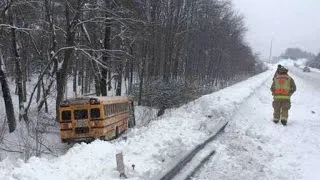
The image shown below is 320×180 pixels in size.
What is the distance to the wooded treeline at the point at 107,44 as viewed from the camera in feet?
110

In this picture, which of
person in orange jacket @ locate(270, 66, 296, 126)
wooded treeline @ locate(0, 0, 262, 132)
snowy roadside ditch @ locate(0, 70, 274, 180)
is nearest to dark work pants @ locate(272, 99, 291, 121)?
person in orange jacket @ locate(270, 66, 296, 126)

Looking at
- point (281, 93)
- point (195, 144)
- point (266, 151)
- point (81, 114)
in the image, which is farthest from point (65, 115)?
point (266, 151)

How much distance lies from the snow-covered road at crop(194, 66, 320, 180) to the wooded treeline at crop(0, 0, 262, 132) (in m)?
16.0

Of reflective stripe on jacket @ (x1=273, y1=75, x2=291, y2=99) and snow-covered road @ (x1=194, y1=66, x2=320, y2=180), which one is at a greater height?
reflective stripe on jacket @ (x1=273, y1=75, x2=291, y2=99)

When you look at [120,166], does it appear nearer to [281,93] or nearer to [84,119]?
[281,93]

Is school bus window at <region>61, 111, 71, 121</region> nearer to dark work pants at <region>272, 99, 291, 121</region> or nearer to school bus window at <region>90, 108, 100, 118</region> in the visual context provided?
school bus window at <region>90, 108, 100, 118</region>

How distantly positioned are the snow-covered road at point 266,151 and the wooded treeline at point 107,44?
629 inches

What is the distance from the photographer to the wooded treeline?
33625 millimetres

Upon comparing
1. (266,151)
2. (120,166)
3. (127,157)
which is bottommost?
(266,151)

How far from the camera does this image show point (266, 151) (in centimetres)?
1297

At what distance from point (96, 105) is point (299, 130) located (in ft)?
35.2

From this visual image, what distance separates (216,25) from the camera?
73.2 m

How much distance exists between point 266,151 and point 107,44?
2523 centimetres

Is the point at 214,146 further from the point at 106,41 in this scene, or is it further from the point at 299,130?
the point at 106,41
